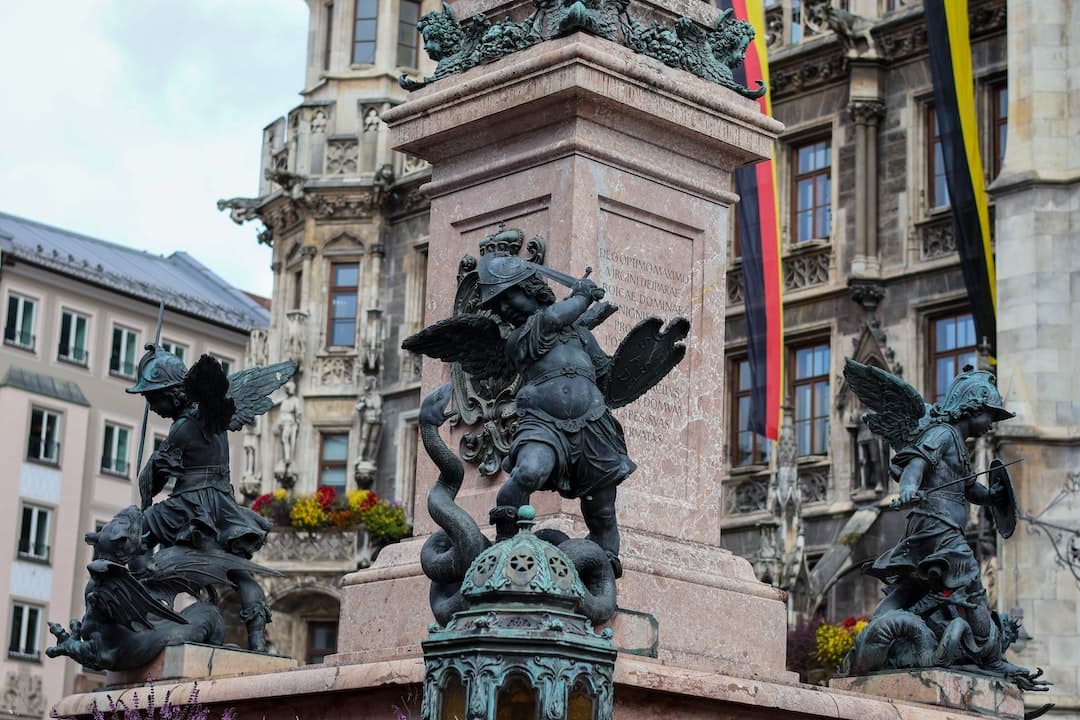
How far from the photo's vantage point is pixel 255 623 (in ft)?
38.8

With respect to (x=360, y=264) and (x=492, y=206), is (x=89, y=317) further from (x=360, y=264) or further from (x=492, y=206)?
(x=492, y=206)

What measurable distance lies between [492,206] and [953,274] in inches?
948

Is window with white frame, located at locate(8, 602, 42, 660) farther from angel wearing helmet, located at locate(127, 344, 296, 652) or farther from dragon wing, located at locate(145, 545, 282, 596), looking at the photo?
dragon wing, located at locate(145, 545, 282, 596)

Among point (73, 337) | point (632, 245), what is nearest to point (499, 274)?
point (632, 245)

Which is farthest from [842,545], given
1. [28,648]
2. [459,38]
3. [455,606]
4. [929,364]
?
[28,648]

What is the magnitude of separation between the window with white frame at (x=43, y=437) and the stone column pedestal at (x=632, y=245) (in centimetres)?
4878

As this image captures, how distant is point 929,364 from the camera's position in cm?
3469

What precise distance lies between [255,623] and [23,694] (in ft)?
152

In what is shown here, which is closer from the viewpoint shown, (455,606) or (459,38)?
(455,606)

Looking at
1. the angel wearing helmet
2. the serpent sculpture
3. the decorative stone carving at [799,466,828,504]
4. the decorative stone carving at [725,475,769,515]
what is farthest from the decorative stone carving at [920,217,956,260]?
the serpent sculpture

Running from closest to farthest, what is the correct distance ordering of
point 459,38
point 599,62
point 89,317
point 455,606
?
point 455,606, point 599,62, point 459,38, point 89,317

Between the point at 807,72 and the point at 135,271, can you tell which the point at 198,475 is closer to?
the point at 807,72

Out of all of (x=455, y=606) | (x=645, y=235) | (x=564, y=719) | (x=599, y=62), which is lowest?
(x=564, y=719)

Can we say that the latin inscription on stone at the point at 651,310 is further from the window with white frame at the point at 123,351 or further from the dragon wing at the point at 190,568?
the window with white frame at the point at 123,351
